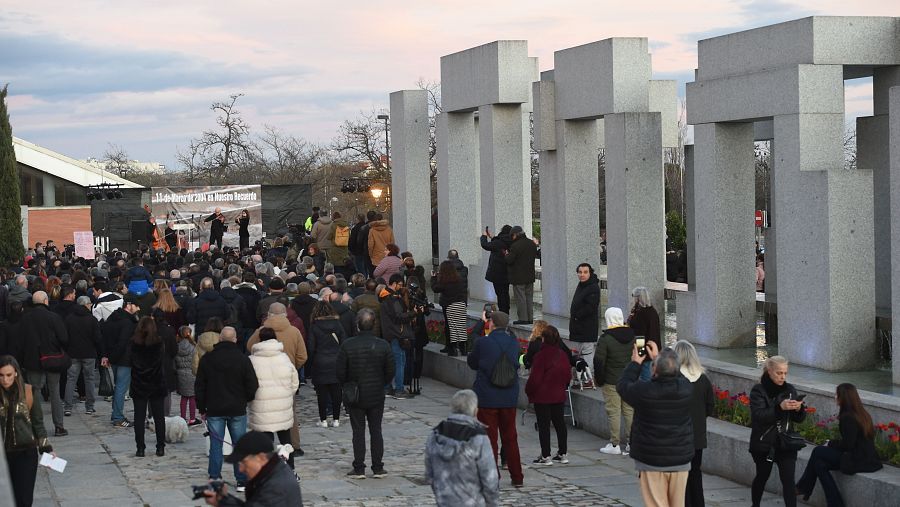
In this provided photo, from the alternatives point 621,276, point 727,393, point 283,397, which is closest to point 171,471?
point 283,397

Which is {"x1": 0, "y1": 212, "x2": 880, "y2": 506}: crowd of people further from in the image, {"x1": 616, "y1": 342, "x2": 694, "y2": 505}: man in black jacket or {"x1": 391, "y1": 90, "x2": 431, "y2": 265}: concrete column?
{"x1": 391, "y1": 90, "x2": 431, "y2": 265}: concrete column

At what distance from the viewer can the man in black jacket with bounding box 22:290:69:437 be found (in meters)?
15.0

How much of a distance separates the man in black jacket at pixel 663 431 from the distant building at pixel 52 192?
5467 cm

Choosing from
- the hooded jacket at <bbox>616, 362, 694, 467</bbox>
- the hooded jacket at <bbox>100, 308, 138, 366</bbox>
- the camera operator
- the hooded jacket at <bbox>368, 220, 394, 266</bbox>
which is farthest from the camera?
the hooded jacket at <bbox>368, 220, 394, 266</bbox>

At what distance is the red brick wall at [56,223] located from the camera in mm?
60562

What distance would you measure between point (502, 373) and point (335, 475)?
2255mm

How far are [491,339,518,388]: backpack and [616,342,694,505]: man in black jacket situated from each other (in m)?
3.03

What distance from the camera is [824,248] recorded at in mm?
14648

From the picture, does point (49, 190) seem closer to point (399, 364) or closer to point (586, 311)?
point (399, 364)

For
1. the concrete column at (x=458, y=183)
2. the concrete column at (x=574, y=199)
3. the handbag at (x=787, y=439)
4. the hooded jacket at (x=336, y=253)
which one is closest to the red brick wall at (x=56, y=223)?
the hooded jacket at (x=336, y=253)

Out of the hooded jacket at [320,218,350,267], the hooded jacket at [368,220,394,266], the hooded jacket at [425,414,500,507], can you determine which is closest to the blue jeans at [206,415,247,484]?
the hooded jacket at [425,414,500,507]

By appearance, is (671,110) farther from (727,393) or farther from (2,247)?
(2,247)

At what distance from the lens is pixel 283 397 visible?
11.7 meters

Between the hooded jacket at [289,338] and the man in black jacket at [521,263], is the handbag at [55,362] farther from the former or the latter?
the man in black jacket at [521,263]
